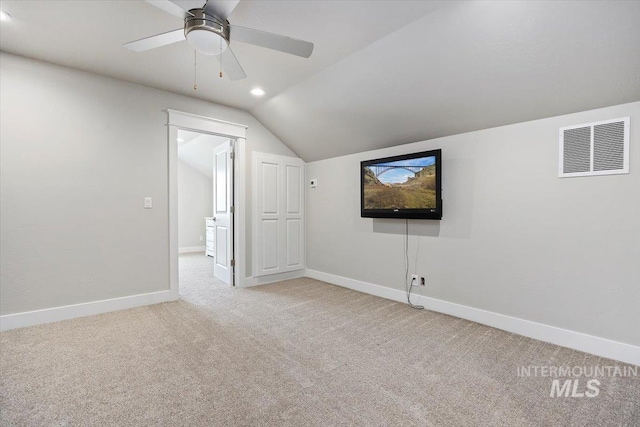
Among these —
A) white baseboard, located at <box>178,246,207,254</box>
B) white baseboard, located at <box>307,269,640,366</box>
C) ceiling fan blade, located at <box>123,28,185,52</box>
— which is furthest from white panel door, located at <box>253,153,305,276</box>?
white baseboard, located at <box>178,246,207,254</box>

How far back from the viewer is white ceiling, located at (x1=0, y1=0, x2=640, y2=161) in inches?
78.1

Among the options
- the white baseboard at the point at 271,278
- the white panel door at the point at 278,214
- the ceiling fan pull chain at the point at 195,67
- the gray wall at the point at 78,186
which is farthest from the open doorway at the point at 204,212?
the ceiling fan pull chain at the point at 195,67

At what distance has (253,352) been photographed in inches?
90.7

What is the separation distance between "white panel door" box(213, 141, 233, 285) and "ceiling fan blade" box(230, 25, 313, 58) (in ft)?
8.40

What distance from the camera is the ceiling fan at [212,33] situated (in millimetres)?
1607

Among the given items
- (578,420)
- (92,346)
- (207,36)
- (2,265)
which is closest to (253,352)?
(92,346)

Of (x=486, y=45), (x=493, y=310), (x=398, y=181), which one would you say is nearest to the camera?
(x=486, y=45)

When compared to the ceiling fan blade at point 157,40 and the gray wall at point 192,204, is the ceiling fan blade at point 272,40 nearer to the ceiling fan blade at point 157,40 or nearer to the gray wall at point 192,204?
the ceiling fan blade at point 157,40

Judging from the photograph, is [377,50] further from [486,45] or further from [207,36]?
[207,36]

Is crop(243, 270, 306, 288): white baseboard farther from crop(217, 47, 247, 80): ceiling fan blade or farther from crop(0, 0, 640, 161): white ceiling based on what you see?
crop(217, 47, 247, 80): ceiling fan blade

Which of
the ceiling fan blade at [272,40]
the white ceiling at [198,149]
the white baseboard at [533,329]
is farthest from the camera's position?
the white ceiling at [198,149]

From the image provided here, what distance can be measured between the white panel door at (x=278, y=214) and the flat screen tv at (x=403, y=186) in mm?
1391

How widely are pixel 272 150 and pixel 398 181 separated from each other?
7.08ft

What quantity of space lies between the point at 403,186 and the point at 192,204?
650cm
